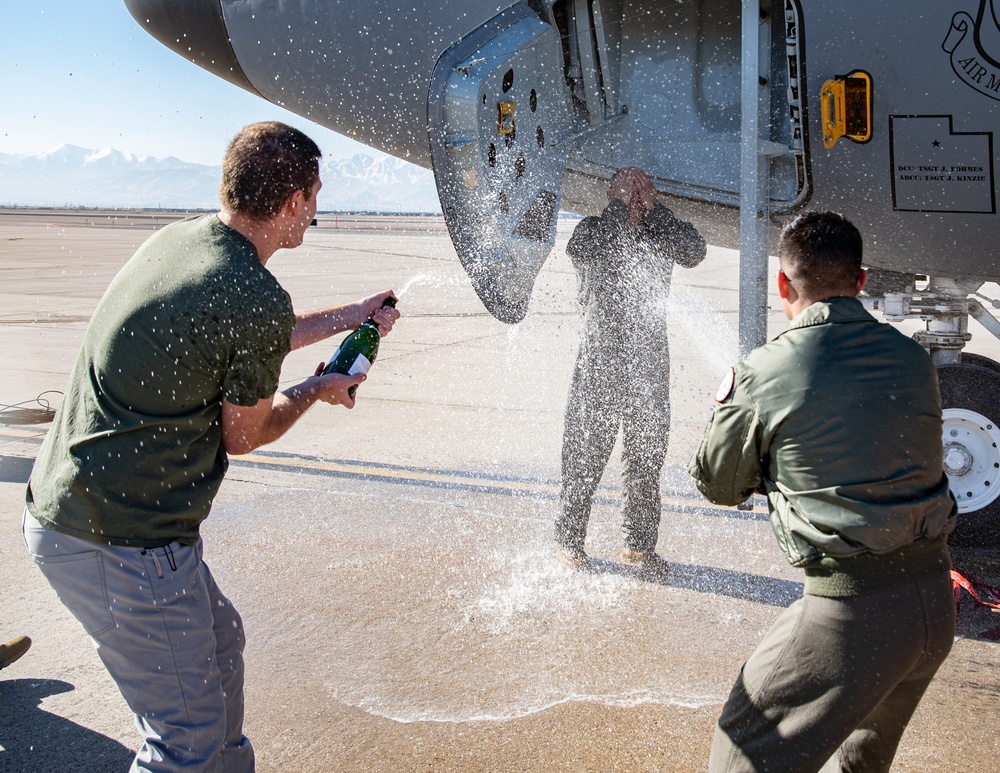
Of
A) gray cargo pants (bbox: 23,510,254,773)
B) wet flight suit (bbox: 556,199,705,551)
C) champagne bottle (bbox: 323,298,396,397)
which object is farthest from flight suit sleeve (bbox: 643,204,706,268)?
gray cargo pants (bbox: 23,510,254,773)

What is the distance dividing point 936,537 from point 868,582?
19cm

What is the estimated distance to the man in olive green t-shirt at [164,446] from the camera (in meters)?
2.00

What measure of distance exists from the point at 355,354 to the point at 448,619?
1.61 meters

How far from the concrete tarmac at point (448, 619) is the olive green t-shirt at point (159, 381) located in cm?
122

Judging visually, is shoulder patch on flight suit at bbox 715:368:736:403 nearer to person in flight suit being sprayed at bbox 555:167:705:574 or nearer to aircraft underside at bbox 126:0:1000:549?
aircraft underside at bbox 126:0:1000:549

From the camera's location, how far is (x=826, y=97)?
4.17m

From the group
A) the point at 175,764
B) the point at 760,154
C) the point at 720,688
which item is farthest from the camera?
the point at 760,154

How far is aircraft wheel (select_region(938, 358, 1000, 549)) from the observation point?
14.8ft

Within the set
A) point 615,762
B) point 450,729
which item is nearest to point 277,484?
point 450,729

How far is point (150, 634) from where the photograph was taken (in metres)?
2.01

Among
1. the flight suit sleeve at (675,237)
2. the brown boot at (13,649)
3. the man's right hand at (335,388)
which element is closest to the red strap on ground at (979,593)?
the flight suit sleeve at (675,237)

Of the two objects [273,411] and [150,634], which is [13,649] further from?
[273,411]

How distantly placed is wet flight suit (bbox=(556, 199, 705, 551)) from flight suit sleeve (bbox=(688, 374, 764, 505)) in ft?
6.83

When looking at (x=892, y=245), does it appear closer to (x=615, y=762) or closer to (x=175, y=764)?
(x=615, y=762)
